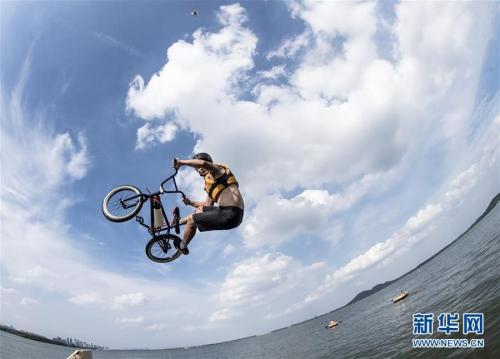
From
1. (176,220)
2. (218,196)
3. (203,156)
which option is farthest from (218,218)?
(176,220)

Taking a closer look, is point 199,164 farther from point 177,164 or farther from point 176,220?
point 176,220

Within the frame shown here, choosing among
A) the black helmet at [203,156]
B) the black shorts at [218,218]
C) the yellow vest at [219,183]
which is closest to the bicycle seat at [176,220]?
the black shorts at [218,218]

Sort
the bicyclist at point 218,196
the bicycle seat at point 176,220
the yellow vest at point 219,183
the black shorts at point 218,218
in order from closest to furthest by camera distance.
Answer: the bicyclist at point 218,196, the black shorts at point 218,218, the yellow vest at point 219,183, the bicycle seat at point 176,220

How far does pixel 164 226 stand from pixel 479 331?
29.4 metres

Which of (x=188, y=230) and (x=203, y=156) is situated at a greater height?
(x=203, y=156)

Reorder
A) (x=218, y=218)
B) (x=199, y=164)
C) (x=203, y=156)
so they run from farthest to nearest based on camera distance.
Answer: (x=218, y=218), (x=203, y=156), (x=199, y=164)

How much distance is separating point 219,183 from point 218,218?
1.00m

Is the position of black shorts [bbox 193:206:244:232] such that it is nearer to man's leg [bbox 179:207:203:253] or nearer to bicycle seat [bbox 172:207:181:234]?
man's leg [bbox 179:207:203:253]

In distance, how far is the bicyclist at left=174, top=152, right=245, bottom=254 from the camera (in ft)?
27.8

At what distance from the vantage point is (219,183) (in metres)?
8.72

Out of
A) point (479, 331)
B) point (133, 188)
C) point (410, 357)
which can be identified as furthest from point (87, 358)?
point (410, 357)

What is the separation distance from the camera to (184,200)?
33.9 feet

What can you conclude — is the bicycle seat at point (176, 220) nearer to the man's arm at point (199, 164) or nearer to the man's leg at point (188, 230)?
the man's leg at point (188, 230)

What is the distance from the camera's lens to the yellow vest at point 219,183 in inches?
343
